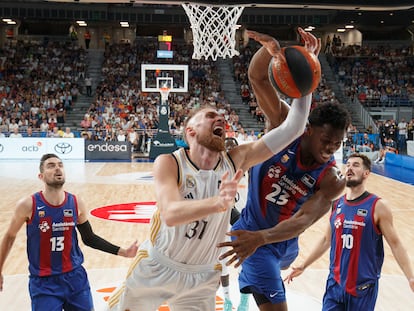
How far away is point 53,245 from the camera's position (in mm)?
4004

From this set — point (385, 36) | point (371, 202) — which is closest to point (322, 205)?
point (371, 202)

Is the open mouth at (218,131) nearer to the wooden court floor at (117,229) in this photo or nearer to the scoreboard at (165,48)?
the wooden court floor at (117,229)

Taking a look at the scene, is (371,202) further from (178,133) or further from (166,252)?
(178,133)

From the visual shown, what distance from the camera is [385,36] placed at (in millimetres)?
34375

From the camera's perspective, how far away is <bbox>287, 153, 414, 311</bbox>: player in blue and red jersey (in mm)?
3740

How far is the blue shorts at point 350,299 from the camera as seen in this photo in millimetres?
3713

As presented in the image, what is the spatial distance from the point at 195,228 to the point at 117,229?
19.5ft

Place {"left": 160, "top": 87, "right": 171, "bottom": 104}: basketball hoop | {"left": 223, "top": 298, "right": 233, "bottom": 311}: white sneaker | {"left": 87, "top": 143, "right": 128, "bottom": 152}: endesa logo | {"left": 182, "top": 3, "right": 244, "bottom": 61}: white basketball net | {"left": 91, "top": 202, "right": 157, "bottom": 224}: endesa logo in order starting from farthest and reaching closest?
Answer: {"left": 87, "top": 143, "right": 128, "bottom": 152}: endesa logo, {"left": 160, "top": 87, "right": 171, "bottom": 104}: basketball hoop, {"left": 182, "top": 3, "right": 244, "bottom": 61}: white basketball net, {"left": 91, "top": 202, "right": 157, "bottom": 224}: endesa logo, {"left": 223, "top": 298, "right": 233, "bottom": 311}: white sneaker

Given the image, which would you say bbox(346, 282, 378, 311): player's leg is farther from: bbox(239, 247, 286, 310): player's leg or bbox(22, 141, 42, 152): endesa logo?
bbox(22, 141, 42, 152): endesa logo

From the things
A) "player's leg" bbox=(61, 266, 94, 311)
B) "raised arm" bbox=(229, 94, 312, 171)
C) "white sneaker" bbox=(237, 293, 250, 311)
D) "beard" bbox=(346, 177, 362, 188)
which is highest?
"raised arm" bbox=(229, 94, 312, 171)

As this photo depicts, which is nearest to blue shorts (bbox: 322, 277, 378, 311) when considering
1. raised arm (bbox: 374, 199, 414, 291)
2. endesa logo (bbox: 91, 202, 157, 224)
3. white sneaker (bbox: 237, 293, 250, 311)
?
raised arm (bbox: 374, 199, 414, 291)

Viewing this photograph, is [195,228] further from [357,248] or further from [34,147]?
[34,147]

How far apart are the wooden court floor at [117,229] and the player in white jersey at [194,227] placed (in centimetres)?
248

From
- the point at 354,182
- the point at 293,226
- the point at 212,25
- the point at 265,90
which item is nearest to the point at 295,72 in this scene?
the point at 265,90
